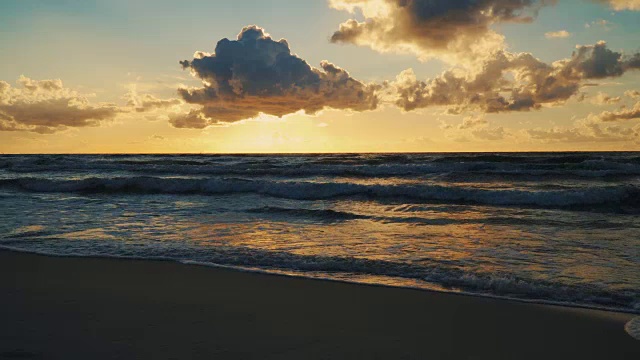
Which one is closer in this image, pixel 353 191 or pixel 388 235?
pixel 388 235

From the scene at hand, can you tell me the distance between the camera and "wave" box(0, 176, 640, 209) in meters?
17.0

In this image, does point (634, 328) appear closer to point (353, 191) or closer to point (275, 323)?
point (275, 323)

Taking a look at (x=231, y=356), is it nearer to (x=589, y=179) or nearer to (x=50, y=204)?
(x=50, y=204)

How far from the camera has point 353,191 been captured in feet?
67.6

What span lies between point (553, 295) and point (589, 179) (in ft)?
78.4

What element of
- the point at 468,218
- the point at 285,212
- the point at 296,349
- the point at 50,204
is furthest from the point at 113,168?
the point at 296,349

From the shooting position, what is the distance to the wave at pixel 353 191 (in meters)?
17.0

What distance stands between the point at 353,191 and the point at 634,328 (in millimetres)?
16092

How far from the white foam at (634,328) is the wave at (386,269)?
1.40 ft

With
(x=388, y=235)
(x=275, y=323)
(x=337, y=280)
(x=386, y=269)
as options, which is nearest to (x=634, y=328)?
(x=386, y=269)

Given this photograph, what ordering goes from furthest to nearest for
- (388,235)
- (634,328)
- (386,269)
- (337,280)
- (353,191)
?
(353,191) → (388,235) → (386,269) → (337,280) → (634,328)

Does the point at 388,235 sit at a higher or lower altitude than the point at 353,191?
lower

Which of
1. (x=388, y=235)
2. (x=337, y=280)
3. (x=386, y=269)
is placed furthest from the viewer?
(x=388, y=235)

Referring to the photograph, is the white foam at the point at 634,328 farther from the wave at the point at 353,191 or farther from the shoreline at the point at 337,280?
the wave at the point at 353,191
